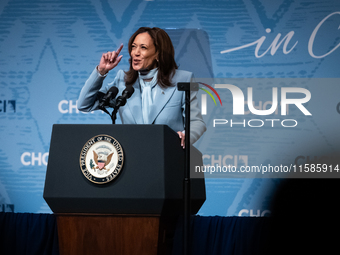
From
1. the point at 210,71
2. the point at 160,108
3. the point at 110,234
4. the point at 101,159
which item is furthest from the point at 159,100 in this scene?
the point at 210,71

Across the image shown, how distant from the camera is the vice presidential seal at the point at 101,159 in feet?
3.91

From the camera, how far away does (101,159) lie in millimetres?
1209

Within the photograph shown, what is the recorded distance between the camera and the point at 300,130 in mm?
2578

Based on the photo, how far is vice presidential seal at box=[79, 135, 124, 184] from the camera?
119 centimetres

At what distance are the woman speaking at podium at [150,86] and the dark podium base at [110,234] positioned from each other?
1.57 ft

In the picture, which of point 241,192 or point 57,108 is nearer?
point 241,192

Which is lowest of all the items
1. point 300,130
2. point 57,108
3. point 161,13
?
point 300,130

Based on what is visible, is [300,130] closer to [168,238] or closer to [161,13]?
[161,13]

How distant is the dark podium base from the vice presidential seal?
0.14 metres

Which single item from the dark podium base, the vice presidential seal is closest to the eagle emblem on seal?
the vice presidential seal

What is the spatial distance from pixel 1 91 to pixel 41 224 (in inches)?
42.1

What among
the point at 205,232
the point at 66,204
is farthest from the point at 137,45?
the point at 205,232

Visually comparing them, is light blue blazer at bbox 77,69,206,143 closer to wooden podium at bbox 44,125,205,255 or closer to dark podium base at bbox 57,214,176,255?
wooden podium at bbox 44,125,205,255

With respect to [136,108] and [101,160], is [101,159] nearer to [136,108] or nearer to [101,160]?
[101,160]
